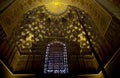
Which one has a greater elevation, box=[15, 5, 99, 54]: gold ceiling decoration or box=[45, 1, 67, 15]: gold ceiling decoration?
box=[45, 1, 67, 15]: gold ceiling decoration

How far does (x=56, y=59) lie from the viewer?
8.95 metres

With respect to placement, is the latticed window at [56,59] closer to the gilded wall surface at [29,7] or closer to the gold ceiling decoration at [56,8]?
the gold ceiling decoration at [56,8]

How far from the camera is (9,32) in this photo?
7316 mm

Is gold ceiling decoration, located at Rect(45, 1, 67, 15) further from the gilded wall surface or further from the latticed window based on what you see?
the latticed window

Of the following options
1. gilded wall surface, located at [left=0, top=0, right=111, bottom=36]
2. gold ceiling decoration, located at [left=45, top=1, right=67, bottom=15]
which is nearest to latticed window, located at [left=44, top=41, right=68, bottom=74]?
gold ceiling decoration, located at [left=45, top=1, right=67, bottom=15]

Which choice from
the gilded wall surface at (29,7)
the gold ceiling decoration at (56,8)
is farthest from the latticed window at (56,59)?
the gilded wall surface at (29,7)

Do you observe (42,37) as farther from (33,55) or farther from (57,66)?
(57,66)

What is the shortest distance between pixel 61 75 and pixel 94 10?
315cm

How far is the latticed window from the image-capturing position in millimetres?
8375

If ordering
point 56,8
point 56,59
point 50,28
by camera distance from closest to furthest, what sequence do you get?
point 56,59 < point 56,8 < point 50,28

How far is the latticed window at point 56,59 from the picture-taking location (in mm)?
8375

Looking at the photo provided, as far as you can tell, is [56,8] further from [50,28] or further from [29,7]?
[29,7]

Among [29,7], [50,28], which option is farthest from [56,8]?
[29,7]

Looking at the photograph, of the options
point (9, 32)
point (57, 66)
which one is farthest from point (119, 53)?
point (9, 32)
